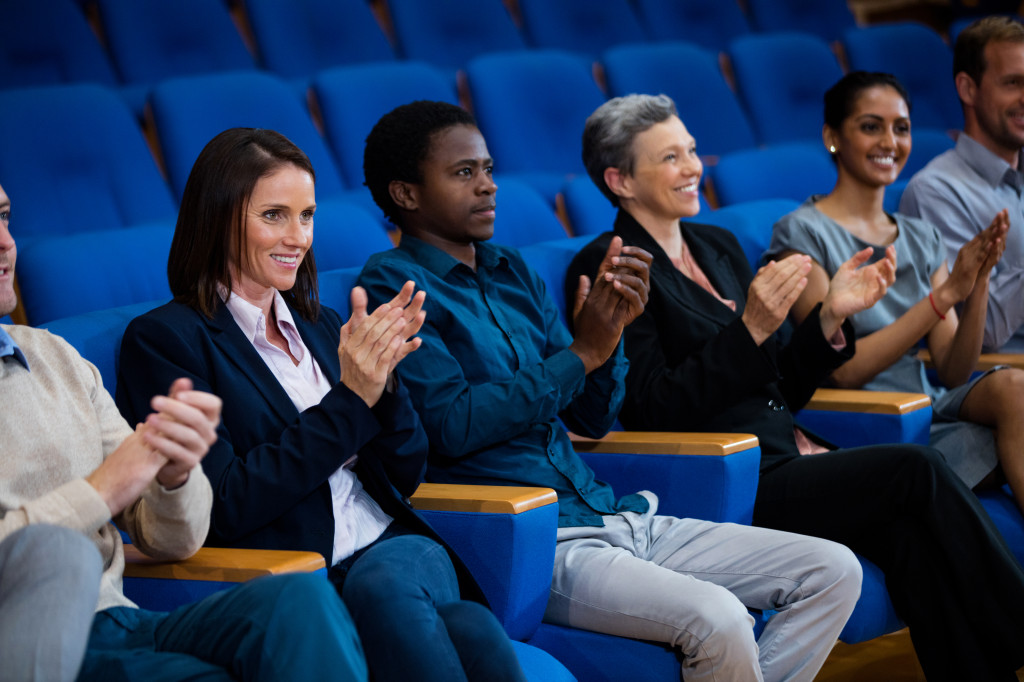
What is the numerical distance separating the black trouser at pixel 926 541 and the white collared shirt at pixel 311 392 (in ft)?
2.17

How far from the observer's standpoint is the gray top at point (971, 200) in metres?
2.27

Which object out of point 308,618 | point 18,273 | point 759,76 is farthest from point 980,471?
point 759,76

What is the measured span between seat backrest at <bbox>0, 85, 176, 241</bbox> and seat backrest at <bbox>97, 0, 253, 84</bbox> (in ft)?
1.46

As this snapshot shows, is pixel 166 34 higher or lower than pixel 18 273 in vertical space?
higher

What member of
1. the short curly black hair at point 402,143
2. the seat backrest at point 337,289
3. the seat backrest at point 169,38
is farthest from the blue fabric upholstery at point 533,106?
the seat backrest at point 337,289

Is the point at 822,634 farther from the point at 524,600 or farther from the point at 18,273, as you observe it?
the point at 18,273

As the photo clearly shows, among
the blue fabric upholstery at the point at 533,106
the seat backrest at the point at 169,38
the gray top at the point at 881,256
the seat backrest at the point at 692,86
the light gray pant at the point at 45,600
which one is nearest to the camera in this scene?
the light gray pant at the point at 45,600

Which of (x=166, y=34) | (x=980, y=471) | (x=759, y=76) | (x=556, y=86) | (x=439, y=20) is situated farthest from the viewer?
(x=759, y=76)

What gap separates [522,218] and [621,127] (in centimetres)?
35

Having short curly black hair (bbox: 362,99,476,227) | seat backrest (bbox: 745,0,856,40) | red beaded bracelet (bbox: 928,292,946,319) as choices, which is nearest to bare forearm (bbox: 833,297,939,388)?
red beaded bracelet (bbox: 928,292,946,319)

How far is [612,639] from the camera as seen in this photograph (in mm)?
1349

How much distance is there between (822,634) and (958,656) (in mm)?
259

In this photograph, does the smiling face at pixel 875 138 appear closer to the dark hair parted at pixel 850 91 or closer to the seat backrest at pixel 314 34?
the dark hair parted at pixel 850 91

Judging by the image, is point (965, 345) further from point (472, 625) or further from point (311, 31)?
point (311, 31)
